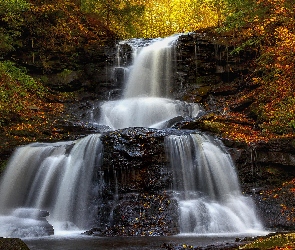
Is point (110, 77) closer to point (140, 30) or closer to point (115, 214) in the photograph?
point (115, 214)

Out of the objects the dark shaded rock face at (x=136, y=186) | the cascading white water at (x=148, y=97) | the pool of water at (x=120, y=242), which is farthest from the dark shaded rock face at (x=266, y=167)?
the cascading white water at (x=148, y=97)

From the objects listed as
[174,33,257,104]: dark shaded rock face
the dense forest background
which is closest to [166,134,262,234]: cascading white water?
the dense forest background

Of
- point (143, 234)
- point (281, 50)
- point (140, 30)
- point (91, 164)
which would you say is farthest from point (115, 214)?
point (140, 30)

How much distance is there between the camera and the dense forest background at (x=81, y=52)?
12883 mm

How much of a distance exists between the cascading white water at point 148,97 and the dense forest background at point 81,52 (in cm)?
219

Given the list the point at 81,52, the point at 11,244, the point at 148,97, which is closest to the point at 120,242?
the point at 11,244

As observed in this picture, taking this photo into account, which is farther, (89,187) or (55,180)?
(55,180)

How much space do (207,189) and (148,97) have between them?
28.6ft

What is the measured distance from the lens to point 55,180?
10469 millimetres

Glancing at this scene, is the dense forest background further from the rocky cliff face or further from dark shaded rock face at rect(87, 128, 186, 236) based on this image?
dark shaded rock face at rect(87, 128, 186, 236)

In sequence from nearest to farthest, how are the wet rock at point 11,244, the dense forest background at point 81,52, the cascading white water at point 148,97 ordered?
the wet rock at point 11,244, the dense forest background at point 81,52, the cascading white water at point 148,97

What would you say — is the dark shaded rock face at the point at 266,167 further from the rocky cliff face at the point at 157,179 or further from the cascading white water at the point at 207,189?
the cascading white water at the point at 207,189

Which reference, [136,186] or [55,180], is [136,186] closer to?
[136,186]

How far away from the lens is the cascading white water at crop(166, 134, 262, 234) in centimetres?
922
